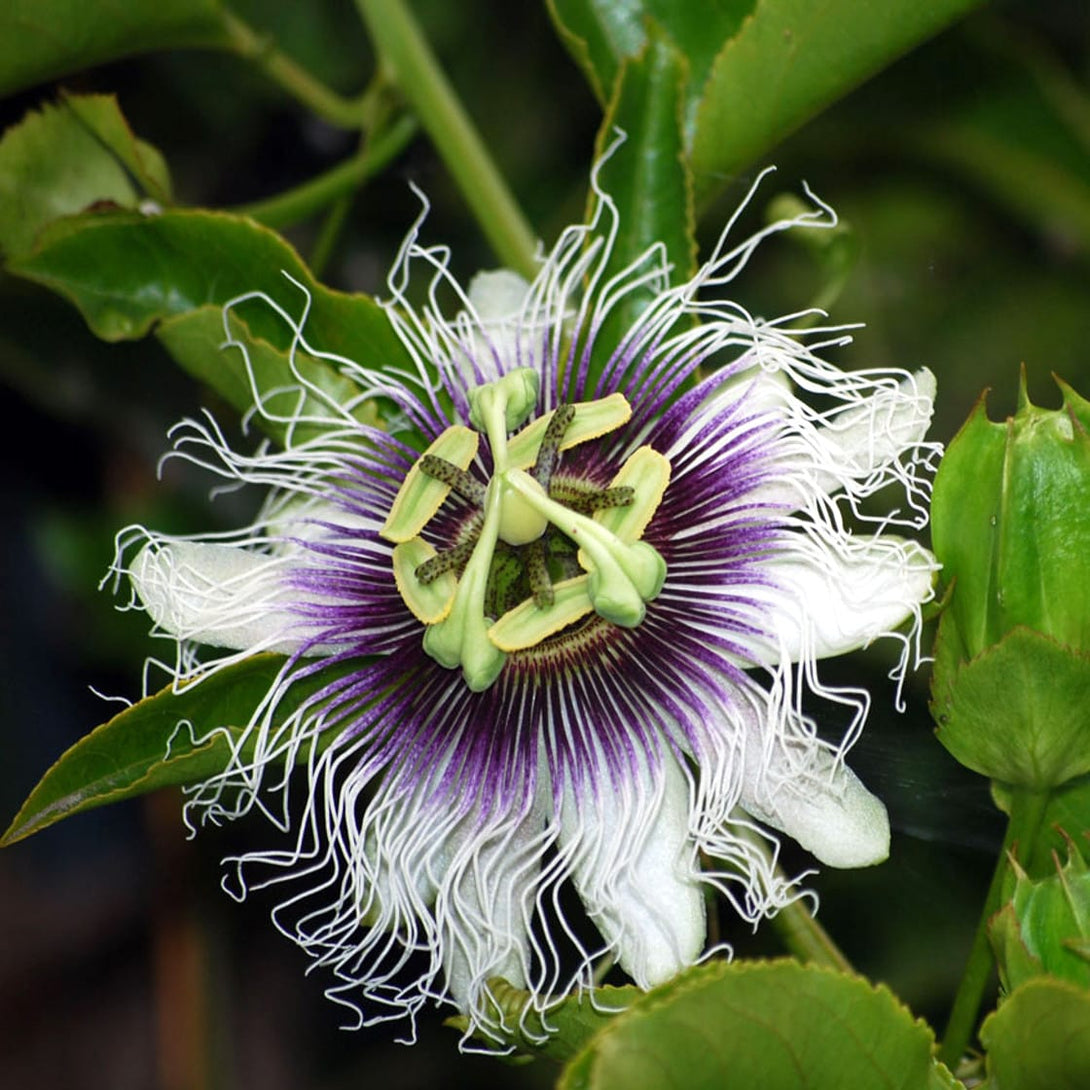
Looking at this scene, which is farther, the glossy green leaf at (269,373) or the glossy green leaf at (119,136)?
the glossy green leaf at (119,136)

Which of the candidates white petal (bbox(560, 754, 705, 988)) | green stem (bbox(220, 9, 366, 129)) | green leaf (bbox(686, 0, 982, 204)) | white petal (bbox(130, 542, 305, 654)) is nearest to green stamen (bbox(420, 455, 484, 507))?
white petal (bbox(130, 542, 305, 654))

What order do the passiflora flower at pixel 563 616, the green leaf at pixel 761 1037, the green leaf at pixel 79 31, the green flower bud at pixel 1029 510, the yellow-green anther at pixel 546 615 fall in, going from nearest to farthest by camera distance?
the green leaf at pixel 761 1037 < the green flower bud at pixel 1029 510 < the passiflora flower at pixel 563 616 < the yellow-green anther at pixel 546 615 < the green leaf at pixel 79 31

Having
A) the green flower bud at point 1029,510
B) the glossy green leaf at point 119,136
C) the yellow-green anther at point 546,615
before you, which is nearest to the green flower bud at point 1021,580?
the green flower bud at point 1029,510

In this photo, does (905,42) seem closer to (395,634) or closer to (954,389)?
(954,389)

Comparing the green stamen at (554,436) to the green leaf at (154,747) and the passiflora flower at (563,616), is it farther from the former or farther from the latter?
the green leaf at (154,747)

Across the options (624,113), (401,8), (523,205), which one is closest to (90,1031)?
(523,205)

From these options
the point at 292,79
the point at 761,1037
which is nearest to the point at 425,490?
the point at 761,1037

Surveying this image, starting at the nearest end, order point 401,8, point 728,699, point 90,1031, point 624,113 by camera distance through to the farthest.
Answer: point 728,699, point 624,113, point 401,8, point 90,1031
